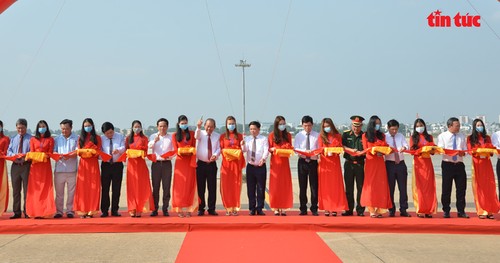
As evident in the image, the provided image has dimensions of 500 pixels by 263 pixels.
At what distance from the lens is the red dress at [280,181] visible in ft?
27.9

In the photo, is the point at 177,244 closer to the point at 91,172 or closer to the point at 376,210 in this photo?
the point at 91,172

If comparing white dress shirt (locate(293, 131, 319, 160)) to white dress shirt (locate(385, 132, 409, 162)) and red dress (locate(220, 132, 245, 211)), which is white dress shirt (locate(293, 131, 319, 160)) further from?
white dress shirt (locate(385, 132, 409, 162))

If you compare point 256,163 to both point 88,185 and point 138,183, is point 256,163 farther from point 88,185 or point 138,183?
point 88,185

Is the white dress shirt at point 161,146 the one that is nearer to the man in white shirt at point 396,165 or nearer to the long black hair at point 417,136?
the man in white shirt at point 396,165

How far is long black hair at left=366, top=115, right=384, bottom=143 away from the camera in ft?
27.4

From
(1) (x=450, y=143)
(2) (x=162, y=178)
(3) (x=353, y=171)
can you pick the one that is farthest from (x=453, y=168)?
(2) (x=162, y=178)

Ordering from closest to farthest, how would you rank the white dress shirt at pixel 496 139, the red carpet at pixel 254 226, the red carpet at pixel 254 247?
the red carpet at pixel 254 247
the red carpet at pixel 254 226
the white dress shirt at pixel 496 139

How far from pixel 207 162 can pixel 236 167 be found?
47cm

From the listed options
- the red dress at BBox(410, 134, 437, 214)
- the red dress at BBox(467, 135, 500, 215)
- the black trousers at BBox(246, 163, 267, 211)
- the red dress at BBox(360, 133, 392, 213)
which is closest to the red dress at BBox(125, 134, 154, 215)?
the black trousers at BBox(246, 163, 267, 211)

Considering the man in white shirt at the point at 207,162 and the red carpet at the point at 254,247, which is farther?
the man in white shirt at the point at 207,162

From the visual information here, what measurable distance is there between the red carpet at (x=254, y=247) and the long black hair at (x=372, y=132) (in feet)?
6.25

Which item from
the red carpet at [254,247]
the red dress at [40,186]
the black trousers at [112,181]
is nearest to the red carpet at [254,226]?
the red carpet at [254,247]

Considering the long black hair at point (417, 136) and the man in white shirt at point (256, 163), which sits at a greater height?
the long black hair at point (417, 136)

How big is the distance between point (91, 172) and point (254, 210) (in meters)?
2.64
